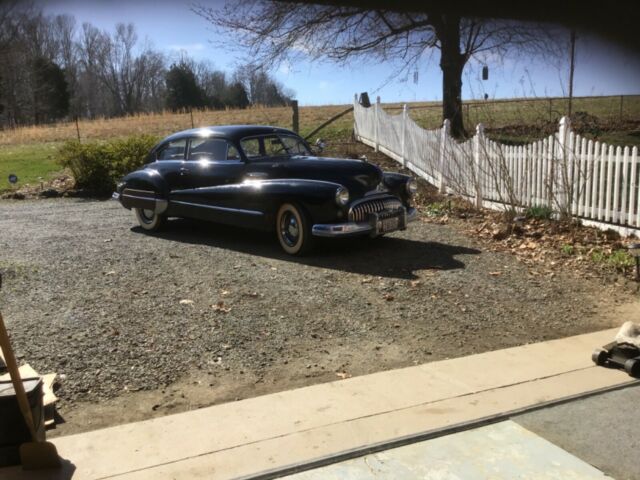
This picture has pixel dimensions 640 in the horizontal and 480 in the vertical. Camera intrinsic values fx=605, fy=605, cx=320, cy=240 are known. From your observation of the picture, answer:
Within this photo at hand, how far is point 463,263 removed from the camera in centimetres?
686

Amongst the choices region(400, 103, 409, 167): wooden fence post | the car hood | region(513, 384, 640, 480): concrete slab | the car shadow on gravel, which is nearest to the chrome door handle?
the car hood

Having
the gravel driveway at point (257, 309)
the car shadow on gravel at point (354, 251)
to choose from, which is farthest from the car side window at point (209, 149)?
the gravel driveway at point (257, 309)

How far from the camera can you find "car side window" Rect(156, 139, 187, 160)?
29.2 feet

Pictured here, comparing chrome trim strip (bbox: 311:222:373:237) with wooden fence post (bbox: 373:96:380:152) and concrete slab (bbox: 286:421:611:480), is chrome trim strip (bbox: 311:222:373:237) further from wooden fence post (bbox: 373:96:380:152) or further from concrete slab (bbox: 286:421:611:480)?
wooden fence post (bbox: 373:96:380:152)

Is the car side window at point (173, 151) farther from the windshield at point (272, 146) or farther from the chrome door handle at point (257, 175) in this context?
the chrome door handle at point (257, 175)

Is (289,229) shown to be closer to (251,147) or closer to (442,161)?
(251,147)

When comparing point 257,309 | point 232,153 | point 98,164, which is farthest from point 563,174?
point 98,164

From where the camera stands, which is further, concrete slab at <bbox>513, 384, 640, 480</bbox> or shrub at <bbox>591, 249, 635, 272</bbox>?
shrub at <bbox>591, 249, 635, 272</bbox>

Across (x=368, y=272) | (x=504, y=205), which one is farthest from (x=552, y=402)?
(x=504, y=205)

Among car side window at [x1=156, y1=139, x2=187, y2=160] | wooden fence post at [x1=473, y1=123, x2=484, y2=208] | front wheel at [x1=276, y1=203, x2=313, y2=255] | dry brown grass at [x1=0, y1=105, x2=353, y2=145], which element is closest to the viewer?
front wheel at [x1=276, y1=203, x2=313, y2=255]

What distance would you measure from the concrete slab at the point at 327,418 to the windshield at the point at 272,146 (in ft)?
15.4

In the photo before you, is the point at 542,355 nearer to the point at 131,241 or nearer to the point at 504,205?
the point at 504,205

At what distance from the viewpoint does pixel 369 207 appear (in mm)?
7230

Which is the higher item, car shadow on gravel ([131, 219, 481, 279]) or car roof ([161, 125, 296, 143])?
car roof ([161, 125, 296, 143])
